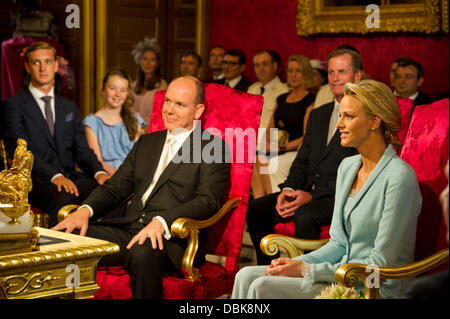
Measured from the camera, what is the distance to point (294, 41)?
7.16 m

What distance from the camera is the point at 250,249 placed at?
525 cm

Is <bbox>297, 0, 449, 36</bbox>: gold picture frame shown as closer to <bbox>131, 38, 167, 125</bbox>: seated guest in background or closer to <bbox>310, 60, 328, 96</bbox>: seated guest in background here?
<bbox>310, 60, 328, 96</bbox>: seated guest in background

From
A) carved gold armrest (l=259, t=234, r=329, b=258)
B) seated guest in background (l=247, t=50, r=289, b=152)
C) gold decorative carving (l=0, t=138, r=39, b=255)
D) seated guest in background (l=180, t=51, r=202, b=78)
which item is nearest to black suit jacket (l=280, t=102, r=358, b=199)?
carved gold armrest (l=259, t=234, r=329, b=258)

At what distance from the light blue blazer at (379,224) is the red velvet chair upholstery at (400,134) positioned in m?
0.82

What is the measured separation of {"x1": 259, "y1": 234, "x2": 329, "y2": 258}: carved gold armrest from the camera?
286 centimetres

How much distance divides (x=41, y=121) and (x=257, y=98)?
163cm

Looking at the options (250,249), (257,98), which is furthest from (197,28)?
(257,98)

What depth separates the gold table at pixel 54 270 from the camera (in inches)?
102

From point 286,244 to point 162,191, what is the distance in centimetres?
80

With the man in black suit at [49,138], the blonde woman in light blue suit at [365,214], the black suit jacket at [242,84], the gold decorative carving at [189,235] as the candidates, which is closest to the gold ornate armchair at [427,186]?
the blonde woman in light blue suit at [365,214]

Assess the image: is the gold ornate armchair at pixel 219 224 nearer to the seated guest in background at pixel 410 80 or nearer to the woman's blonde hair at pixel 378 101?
the woman's blonde hair at pixel 378 101

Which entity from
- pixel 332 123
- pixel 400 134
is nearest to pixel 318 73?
pixel 332 123

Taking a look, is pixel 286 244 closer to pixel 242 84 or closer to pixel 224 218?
pixel 224 218

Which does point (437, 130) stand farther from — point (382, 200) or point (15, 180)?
A: point (15, 180)
